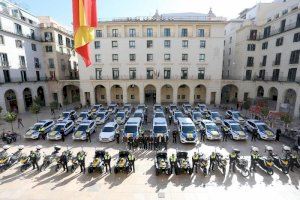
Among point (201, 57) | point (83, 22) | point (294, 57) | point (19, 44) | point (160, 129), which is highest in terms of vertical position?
point (19, 44)

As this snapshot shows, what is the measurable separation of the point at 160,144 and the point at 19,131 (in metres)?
18.8

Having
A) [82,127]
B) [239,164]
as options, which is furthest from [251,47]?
[82,127]

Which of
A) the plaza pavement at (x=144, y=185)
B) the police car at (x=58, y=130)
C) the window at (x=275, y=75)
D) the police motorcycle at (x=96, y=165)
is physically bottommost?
the plaza pavement at (x=144, y=185)

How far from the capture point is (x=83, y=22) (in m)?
8.14

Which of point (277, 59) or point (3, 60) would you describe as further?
point (277, 59)

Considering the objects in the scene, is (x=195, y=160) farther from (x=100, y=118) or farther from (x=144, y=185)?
(x=100, y=118)

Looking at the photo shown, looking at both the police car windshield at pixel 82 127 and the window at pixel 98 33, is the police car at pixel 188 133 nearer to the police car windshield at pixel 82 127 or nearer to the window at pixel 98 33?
the police car windshield at pixel 82 127

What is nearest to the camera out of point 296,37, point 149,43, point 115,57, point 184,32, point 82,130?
point 82,130

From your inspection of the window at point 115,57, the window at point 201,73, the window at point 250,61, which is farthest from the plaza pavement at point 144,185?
the window at point 250,61

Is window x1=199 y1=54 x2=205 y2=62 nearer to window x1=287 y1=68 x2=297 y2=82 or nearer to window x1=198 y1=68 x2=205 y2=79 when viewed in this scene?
window x1=198 y1=68 x2=205 y2=79

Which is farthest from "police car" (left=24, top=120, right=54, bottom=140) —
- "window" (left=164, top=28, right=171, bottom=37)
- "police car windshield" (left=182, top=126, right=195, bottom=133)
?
"window" (left=164, top=28, right=171, bottom=37)

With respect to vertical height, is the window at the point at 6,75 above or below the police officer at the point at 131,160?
above

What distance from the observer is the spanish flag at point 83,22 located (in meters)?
7.80

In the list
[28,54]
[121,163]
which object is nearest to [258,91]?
[121,163]
